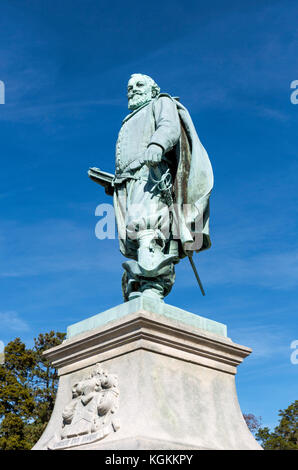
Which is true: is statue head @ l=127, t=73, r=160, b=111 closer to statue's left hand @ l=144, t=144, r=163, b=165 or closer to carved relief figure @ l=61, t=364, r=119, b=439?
statue's left hand @ l=144, t=144, r=163, b=165

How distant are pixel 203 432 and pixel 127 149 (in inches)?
138

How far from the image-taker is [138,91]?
7512 millimetres

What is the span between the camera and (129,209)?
21.7 ft

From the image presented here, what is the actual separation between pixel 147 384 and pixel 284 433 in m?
33.1

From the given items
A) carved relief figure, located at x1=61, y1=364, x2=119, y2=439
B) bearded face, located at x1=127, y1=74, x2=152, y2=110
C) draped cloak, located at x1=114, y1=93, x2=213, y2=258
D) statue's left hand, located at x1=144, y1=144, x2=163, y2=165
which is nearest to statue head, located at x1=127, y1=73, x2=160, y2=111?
bearded face, located at x1=127, y1=74, x2=152, y2=110

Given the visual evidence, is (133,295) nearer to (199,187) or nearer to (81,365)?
(81,365)

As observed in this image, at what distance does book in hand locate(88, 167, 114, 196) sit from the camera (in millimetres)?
7312

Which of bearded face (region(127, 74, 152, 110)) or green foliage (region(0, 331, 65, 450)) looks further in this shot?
Result: green foliage (region(0, 331, 65, 450))

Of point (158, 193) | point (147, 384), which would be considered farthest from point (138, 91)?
point (147, 384)

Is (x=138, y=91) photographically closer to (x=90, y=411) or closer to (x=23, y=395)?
(x=90, y=411)

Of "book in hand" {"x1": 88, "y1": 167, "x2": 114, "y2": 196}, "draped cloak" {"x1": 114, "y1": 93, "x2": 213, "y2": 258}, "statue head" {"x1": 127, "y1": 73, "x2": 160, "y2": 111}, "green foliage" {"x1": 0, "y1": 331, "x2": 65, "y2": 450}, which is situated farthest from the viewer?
"green foliage" {"x1": 0, "y1": 331, "x2": 65, "y2": 450}

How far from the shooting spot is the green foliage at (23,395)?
2764cm

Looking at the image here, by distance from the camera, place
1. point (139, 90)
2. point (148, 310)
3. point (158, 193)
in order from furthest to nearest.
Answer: point (139, 90) → point (158, 193) → point (148, 310)

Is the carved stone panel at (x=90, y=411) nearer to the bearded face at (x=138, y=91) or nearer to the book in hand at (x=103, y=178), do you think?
the book in hand at (x=103, y=178)
